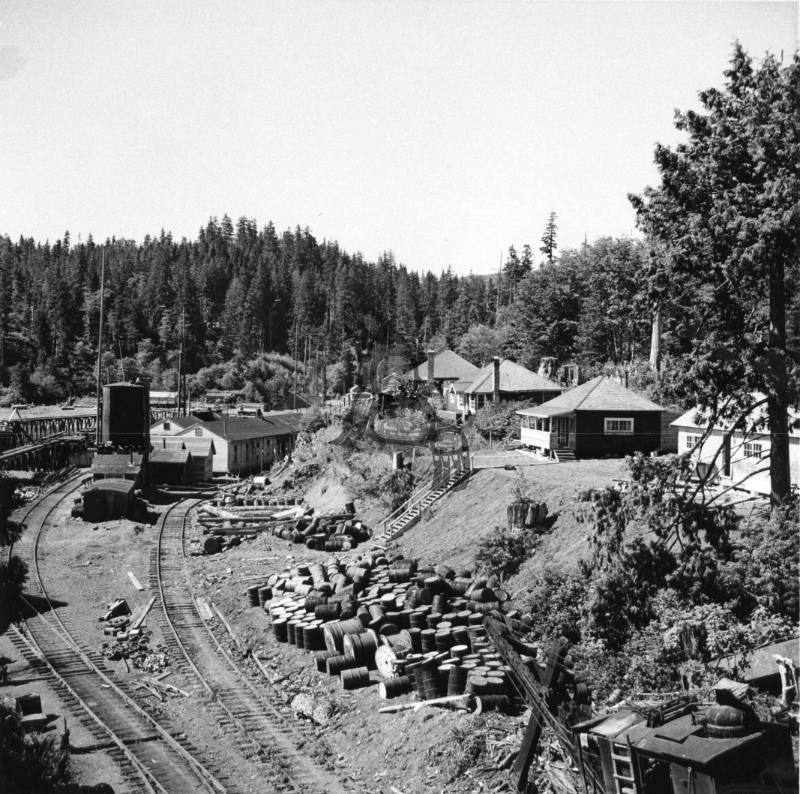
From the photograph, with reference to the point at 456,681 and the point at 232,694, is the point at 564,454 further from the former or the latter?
the point at 232,694

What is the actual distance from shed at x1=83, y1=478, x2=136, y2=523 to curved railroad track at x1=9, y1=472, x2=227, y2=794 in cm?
1231

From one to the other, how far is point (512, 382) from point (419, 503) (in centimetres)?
2086

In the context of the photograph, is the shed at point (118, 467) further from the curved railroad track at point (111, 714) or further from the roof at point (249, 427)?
the curved railroad track at point (111, 714)

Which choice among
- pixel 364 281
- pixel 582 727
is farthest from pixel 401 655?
pixel 364 281

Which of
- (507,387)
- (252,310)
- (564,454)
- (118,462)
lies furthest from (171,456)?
(252,310)

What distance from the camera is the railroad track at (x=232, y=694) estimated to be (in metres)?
14.2

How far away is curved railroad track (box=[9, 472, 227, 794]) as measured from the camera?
46.9ft

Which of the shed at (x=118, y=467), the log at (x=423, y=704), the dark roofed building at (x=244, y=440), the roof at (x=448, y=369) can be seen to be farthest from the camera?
the roof at (x=448, y=369)

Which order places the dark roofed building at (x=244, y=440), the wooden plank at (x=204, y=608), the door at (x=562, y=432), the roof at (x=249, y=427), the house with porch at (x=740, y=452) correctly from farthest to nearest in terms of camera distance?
1. the roof at (x=249, y=427)
2. the dark roofed building at (x=244, y=440)
3. the door at (x=562, y=432)
4. the wooden plank at (x=204, y=608)
5. the house with porch at (x=740, y=452)

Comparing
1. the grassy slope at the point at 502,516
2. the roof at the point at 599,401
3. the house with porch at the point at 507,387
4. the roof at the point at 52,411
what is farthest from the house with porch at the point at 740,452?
the roof at the point at 52,411

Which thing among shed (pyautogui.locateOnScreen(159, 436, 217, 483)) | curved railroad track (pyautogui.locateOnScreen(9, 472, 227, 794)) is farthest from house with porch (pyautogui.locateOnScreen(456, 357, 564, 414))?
curved railroad track (pyautogui.locateOnScreen(9, 472, 227, 794))

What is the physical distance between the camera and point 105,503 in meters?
38.2

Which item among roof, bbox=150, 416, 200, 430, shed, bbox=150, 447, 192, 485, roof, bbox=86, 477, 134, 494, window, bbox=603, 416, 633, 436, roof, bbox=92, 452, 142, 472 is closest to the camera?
window, bbox=603, 416, 633, 436

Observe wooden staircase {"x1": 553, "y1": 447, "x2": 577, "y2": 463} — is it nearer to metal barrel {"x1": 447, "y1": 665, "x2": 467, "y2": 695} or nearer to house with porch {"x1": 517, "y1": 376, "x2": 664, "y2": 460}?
house with porch {"x1": 517, "y1": 376, "x2": 664, "y2": 460}
